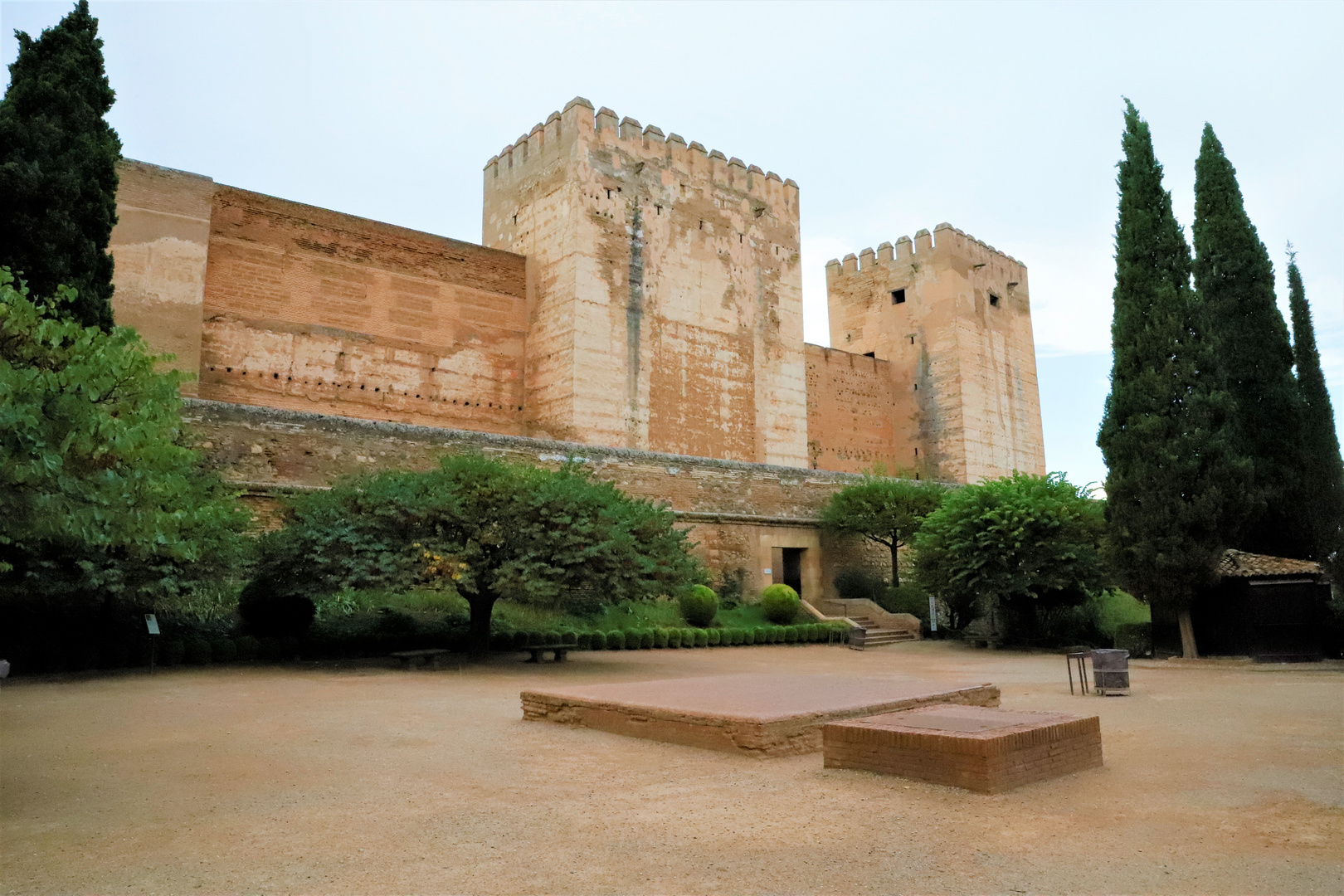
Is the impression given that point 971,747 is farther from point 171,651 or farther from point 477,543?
point 171,651

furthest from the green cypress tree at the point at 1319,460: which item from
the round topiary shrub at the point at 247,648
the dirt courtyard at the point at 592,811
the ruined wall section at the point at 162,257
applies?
the ruined wall section at the point at 162,257

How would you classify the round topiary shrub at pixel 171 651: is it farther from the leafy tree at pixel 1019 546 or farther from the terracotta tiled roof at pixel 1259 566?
the terracotta tiled roof at pixel 1259 566

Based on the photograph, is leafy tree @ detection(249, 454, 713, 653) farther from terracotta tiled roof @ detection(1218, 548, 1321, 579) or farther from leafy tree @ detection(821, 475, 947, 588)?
leafy tree @ detection(821, 475, 947, 588)

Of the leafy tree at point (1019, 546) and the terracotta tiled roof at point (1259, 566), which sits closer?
the terracotta tiled roof at point (1259, 566)

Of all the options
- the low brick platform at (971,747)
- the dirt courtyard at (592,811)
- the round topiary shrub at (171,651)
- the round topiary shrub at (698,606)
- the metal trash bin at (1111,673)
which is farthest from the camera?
the round topiary shrub at (698,606)

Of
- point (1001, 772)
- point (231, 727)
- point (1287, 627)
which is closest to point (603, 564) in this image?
point (231, 727)

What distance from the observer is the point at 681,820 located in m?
4.45

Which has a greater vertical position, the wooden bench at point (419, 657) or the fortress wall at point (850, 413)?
the fortress wall at point (850, 413)

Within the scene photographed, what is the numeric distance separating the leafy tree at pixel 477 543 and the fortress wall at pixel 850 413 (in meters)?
18.5

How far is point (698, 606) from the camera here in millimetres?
18109

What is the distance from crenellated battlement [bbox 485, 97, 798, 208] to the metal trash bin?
58.9 ft

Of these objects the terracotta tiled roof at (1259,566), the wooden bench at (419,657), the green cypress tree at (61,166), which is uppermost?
the green cypress tree at (61,166)

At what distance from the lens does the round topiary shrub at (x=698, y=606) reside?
1812 cm

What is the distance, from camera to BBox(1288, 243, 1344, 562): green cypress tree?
49.4ft
